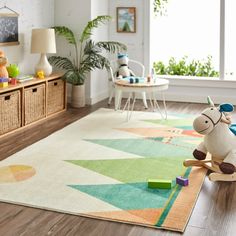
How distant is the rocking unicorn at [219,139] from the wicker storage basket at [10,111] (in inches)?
85.3

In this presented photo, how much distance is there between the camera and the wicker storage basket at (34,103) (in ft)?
17.1

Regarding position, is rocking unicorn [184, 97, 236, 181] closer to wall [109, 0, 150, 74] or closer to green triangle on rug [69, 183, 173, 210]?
green triangle on rug [69, 183, 173, 210]

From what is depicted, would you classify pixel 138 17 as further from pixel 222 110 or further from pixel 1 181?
pixel 1 181

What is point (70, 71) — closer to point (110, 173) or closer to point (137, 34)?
point (137, 34)

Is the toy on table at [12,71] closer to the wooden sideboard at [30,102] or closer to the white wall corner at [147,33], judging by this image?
the wooden sideboard at [30,102]

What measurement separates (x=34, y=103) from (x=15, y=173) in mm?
1845

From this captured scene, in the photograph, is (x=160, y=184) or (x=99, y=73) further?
(x=99, y=73)

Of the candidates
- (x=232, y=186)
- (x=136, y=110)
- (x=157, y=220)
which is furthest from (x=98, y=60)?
(x=157, y=220)

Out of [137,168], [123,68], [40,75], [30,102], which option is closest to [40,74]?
[40,75]

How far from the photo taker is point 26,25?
5863 mm

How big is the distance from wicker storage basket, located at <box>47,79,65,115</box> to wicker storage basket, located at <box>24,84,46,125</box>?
6.6 inches

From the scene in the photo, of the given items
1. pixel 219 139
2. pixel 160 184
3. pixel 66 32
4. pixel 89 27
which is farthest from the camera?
pixel 66 32

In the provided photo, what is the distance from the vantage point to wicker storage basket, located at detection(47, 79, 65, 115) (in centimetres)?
574

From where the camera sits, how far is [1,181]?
347 cm
